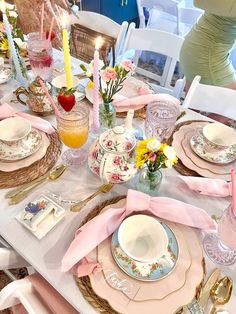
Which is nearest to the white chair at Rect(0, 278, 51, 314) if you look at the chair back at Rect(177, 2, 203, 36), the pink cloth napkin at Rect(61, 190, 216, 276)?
the pink cloth napkin at Rect(61, 190, 216, 276)

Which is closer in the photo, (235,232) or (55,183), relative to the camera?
(235,232)

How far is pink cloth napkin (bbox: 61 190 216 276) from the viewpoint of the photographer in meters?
0.69

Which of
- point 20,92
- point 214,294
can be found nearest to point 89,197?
point 214,294

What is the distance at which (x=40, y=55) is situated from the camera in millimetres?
1113

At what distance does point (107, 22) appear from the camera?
5.53ft

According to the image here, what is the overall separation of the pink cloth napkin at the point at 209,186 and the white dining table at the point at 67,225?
23 mm

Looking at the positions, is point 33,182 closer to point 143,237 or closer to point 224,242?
point 143,237

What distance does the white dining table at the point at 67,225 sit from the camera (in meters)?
0.67

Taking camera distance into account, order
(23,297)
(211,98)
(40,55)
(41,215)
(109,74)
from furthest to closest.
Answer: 1. (211,98)
2. (40,55)
3. (109,74)
4. (41,215)
5. (23,297)

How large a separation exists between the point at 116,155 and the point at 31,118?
386mm

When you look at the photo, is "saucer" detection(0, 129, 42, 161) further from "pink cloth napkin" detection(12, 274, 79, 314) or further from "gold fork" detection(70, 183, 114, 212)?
"pink cloth napkin" detection(12, 274, 79, 314)

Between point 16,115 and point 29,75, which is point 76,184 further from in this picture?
point 29,75

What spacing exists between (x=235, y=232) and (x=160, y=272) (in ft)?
0.63

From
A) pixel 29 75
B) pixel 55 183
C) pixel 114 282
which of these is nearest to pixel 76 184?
pixel 55 183
